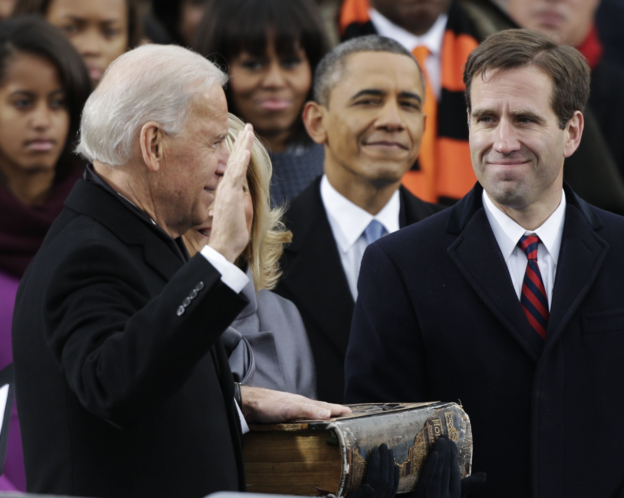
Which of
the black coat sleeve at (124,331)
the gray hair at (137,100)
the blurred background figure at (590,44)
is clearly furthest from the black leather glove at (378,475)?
the blurred background figure at (590,44)

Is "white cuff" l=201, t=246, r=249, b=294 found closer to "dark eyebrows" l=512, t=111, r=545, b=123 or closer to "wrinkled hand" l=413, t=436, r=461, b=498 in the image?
"wrinkled hand" l=413, t=436, r=461, b=498

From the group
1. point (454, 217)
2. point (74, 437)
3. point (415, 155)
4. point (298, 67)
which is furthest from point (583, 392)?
point (298, 67)

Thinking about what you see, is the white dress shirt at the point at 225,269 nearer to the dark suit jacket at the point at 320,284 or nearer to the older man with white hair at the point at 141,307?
the older man with white hair at the point at 141,307

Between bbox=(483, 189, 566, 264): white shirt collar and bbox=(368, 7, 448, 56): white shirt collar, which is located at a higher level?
bbox=(368, 7, 448, 56): white shirt collar

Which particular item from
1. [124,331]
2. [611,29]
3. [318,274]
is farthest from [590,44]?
[124,331]

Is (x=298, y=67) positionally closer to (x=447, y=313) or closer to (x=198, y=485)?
(x=447, y=313)

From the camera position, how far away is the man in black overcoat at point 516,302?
9.14 feet

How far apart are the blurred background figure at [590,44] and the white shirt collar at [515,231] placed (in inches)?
104

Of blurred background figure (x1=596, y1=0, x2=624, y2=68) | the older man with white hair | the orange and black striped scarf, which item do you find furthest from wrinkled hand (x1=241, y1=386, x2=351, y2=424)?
blurred background figure (x1=596, y1=0, x2=624, y2=68)

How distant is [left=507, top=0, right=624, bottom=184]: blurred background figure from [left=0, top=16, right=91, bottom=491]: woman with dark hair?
2.62 m

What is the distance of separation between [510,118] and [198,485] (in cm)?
141

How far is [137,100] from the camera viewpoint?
2393mm

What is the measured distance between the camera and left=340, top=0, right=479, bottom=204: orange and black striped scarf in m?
4.77

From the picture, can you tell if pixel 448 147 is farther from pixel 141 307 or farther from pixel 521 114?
pixel 141 307
